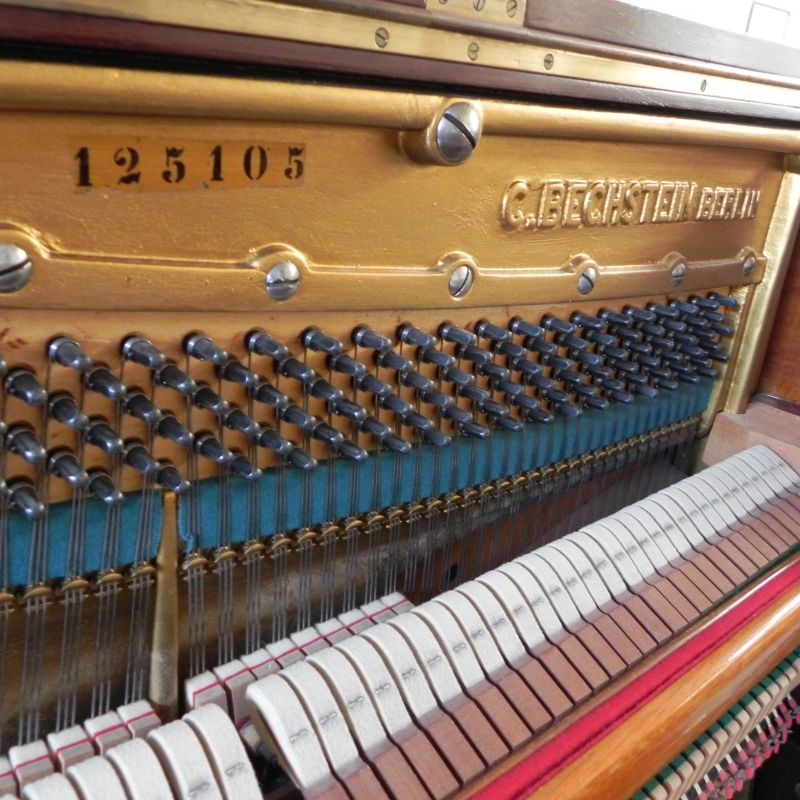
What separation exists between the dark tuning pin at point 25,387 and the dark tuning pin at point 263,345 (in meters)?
0.28

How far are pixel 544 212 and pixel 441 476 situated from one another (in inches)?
20.1

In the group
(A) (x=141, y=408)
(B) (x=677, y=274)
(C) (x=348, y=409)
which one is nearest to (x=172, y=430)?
(A) (x=141, y=408)

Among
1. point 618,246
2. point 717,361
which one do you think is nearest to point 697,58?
point 618,246

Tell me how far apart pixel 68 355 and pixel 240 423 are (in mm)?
257

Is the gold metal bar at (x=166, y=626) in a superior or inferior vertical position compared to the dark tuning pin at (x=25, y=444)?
inferior

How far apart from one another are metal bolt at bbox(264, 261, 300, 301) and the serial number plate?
0.11 meters

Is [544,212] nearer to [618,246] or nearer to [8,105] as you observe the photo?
[618,246]

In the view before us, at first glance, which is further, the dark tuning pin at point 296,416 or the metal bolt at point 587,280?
the metal bolt at point 587,280

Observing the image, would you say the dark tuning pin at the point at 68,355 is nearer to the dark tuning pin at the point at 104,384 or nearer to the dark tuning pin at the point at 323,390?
the dark tuning pin at the point at 104,384

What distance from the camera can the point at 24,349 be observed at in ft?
3.05

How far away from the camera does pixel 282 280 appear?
110 centimetres

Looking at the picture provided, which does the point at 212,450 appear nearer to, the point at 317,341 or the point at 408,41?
the point at 317,341

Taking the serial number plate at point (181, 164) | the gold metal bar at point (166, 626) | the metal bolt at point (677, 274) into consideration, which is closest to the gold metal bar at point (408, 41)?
the serial number plate at point (181, 164)

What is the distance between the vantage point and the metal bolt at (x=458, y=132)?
1.13 metres
